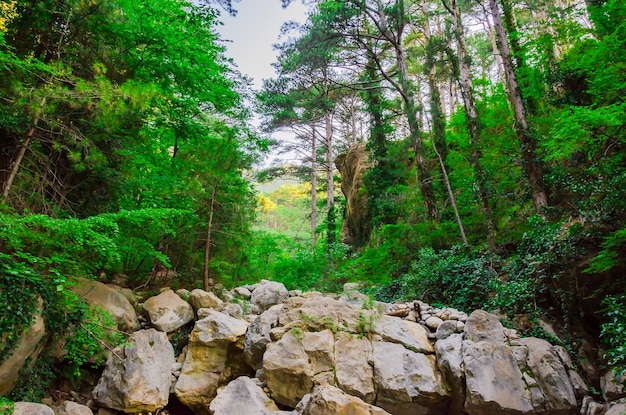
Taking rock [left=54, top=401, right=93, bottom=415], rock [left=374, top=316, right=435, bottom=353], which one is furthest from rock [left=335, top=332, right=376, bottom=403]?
rock [left=54, top=401, right=93, bottom=415]

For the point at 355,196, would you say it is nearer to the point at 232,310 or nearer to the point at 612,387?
the point at 232,310

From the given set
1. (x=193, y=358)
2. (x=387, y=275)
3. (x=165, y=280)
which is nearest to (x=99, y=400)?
(x=193, y=358)

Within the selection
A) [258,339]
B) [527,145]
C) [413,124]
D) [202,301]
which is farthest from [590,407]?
[413,124]

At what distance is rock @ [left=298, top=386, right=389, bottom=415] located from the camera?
3227mm

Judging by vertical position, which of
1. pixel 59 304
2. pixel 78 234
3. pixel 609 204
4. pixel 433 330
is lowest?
pixel 433 330

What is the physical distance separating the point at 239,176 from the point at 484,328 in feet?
22.6

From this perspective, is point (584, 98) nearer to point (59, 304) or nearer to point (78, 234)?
point (78, 234)

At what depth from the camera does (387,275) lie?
1024 cm

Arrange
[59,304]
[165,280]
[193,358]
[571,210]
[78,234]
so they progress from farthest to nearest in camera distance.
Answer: [165,280] → [571,210] → [193,358] → [59,304] → [78,234]

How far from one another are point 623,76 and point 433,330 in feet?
16.6

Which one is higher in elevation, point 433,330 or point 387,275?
point 387,275

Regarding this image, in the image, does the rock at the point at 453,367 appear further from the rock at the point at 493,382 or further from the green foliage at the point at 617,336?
the green foliage at the point at 617,336

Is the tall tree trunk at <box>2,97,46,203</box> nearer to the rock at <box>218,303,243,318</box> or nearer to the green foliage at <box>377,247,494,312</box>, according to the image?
the rock at <box>218,303,243,318</box>

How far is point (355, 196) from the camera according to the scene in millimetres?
16812
